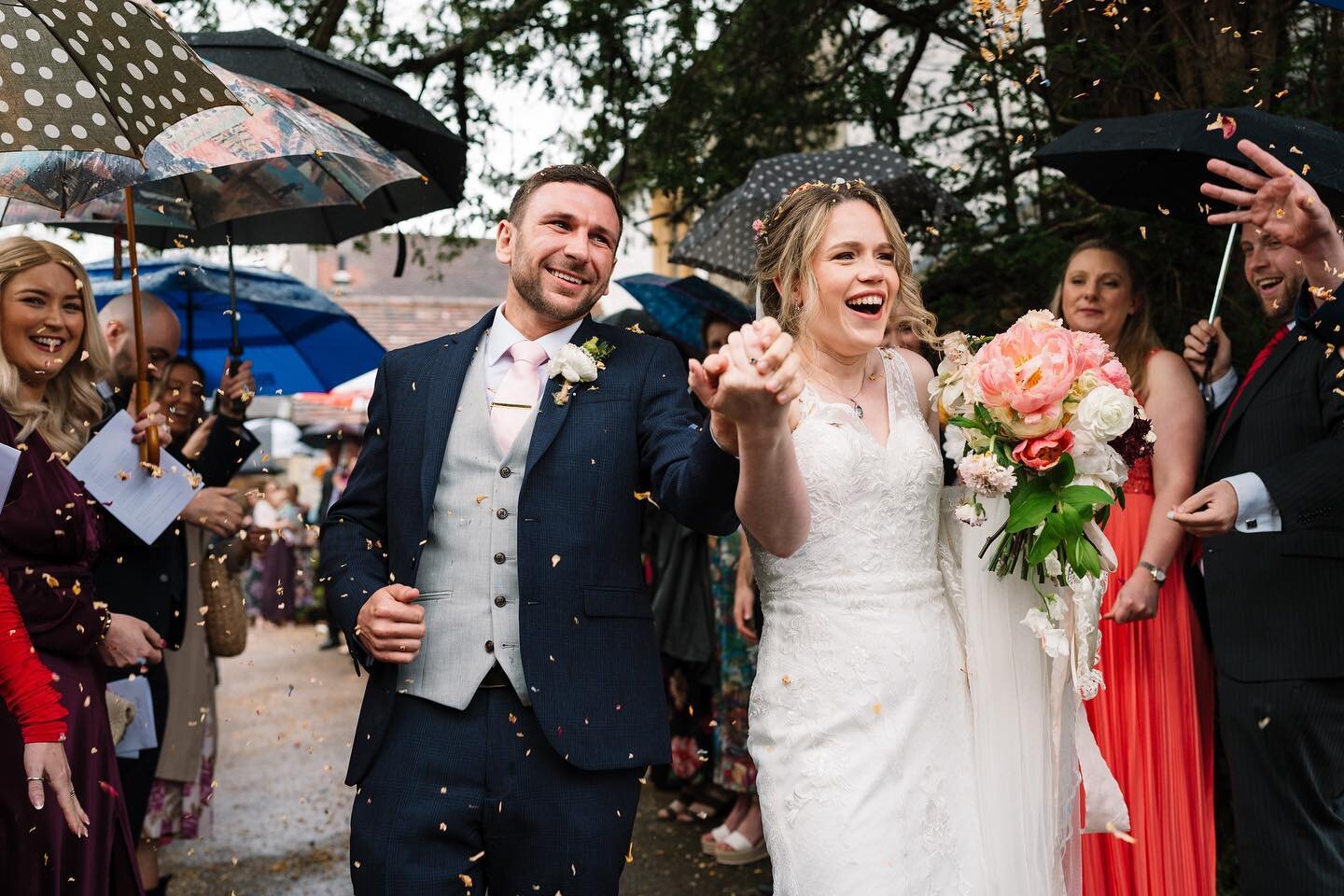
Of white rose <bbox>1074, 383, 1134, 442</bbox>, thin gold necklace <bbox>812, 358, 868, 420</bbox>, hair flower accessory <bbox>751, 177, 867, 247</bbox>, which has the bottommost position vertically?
white rose <bbox>1074, 383, 1134, 442</bbox>

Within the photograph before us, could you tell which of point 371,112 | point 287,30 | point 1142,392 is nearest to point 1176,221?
point 1142,392

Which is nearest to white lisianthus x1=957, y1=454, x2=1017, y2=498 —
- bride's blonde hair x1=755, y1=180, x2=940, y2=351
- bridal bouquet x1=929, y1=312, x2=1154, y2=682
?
bridal bouquet x1=929, y1=312, x2=1154, y2=682

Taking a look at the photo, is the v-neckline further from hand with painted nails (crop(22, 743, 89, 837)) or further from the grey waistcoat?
hand with painted nails (crop(22, 743, 89, 837))

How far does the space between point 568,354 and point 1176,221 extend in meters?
3.32

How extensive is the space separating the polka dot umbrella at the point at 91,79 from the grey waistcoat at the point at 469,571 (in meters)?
0.95

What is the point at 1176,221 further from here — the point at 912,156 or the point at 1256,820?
the point at 1256,820

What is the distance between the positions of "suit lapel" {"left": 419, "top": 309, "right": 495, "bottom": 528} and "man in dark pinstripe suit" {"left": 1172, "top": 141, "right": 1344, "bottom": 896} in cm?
189

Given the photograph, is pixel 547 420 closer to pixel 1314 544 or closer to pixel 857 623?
pixel 857 623

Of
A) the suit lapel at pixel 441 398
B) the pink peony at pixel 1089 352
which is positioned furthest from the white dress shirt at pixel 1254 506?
the suit lapel at pixel 441 398

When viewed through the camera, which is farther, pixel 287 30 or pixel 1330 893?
pixel 287 30

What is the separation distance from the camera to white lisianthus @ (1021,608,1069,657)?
10.0 ft

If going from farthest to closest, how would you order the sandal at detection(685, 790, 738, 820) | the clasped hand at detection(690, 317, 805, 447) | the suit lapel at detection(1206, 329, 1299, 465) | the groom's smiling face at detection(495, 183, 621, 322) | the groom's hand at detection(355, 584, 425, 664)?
the sandal at detection(685, 790, 738, 820) → the suit lapel at detection(1206, 329, 1299, 465) → the groom's smiling face at detection(495, 183, 621, 322) → the groom's hand at detection(355, 584, 425, 664) → the clasped hand at detection(690, 317, 805, 447)

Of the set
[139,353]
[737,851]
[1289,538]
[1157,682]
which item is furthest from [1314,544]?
[139,353]

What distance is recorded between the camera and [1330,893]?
A: 342cm
